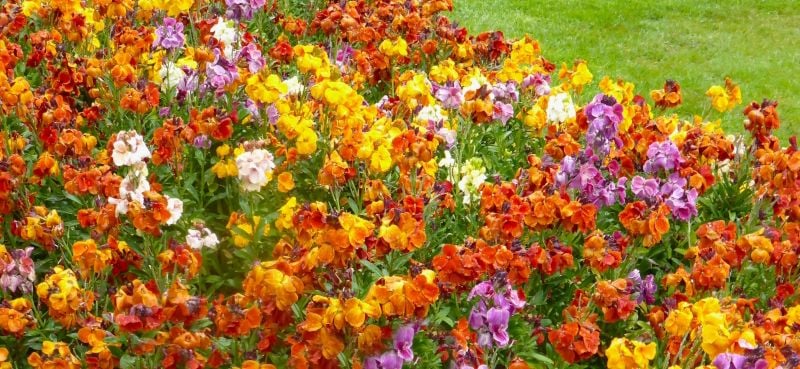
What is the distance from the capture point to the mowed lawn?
281 inches

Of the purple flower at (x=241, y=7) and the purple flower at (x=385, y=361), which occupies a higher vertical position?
the purple flower at (x=385, y=361)

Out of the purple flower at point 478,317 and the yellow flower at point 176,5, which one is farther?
the yellow flower at point 176,5

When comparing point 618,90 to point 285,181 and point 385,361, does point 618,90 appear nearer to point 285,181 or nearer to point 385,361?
point 285,181

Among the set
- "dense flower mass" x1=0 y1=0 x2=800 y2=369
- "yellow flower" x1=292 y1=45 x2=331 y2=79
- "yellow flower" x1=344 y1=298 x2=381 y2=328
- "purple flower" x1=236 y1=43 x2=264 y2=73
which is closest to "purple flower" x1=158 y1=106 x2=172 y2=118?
"dense flower mass" x1=0 y1=0 x2=800 y2=369

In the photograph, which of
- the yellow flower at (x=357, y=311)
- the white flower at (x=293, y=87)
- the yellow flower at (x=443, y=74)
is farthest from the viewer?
the yellow flower at (x=443, y=74)

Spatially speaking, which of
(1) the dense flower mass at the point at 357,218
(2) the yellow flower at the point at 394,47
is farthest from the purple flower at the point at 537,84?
(2) the yellow flower at the point at 394,47

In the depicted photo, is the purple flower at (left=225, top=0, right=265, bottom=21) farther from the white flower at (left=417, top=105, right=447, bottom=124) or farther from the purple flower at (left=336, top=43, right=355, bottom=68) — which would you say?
the white flower at (left=417, top=105, right=447, bottom=124)

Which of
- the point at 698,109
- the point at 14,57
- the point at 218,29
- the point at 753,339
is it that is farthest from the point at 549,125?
the point at 698,109

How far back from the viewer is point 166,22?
13.2 feet

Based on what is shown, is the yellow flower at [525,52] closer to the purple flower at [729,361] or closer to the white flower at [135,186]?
the white flower at [135,186]

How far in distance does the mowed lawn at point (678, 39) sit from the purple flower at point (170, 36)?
387 cm

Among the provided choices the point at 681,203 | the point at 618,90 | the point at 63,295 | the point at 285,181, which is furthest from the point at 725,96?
the point at 63,295

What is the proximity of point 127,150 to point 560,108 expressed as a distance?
180 cm

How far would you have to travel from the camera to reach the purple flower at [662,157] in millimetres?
3480
